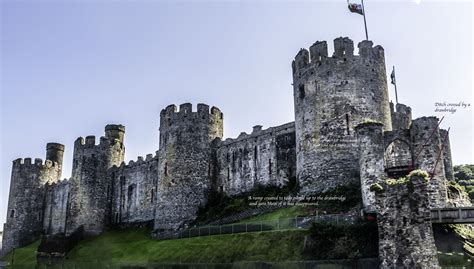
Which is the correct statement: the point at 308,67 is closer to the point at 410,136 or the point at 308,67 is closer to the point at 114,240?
the point at 410,136

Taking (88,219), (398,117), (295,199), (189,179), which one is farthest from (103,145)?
(398,117)

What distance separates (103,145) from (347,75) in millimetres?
29639

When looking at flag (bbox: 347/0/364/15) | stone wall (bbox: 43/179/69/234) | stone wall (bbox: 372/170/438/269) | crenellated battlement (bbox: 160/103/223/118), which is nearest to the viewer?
stone wall (bbox: 372/170/438/269)

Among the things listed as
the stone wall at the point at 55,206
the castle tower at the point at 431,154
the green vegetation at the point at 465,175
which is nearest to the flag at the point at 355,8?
the castle tower at the point at 431,154

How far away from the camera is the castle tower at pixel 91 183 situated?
2084 inches

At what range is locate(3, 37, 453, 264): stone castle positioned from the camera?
3222 cm

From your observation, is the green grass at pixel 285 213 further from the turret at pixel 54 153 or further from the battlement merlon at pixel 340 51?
the turret at pixel 54 153

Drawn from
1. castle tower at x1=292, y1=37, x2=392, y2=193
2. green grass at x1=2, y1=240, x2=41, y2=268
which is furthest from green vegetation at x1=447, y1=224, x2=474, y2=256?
green grass at x1=2, y1=240, x2=41, y2=268

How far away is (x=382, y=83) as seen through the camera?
37.9m

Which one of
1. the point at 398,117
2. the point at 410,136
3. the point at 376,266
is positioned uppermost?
the point at 398,117

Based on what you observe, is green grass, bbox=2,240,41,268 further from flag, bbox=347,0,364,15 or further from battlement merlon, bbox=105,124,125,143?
flag, bbox=347,0,364,15

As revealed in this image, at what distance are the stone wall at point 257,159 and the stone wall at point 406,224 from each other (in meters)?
17.8

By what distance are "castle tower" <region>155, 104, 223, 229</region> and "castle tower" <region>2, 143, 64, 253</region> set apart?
959 inches

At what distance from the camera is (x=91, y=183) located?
54375mm
